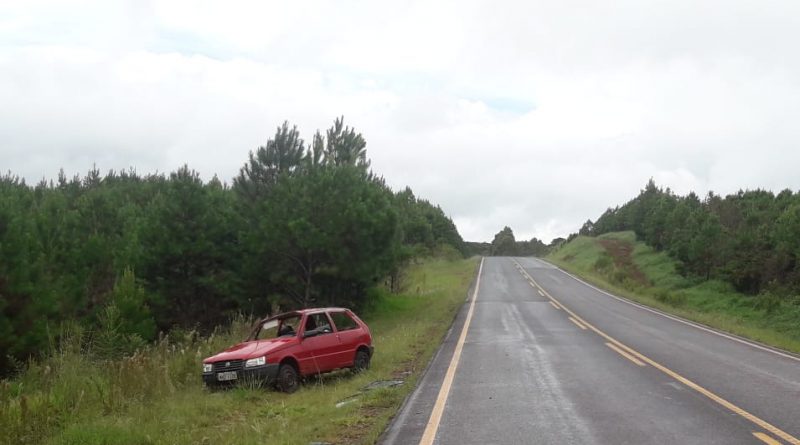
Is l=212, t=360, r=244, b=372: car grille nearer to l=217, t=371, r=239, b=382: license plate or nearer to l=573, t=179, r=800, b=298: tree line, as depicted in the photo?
l=217, t=371, r=239, b=382: license plate

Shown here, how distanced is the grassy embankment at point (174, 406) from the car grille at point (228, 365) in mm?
426

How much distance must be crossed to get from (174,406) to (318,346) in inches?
134

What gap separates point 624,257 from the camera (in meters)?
72.2

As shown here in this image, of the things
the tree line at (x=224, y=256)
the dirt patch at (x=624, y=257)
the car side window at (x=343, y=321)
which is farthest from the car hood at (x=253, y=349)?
the dirt patch at (x=624, y=257)

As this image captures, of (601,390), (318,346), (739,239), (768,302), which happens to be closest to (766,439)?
(601,390)

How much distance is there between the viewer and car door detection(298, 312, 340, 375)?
12.1m

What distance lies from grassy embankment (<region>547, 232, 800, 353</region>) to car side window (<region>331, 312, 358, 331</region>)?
11292 millimetres

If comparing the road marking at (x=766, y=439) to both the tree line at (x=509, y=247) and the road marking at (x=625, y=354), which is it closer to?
the road marking at (x=625, y=354)

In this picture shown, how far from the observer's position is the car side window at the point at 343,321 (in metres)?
13.6

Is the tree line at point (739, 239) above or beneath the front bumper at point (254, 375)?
above

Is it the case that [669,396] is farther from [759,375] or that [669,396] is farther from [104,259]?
[104,259]

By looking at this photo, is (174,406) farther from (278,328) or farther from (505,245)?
(505,245)

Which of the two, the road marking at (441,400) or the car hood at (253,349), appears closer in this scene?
the road marking at (441,400)

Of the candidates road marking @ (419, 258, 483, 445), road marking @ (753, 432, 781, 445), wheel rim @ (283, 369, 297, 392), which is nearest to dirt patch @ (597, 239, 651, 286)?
road marking @ (419, 258, 483, 445)
